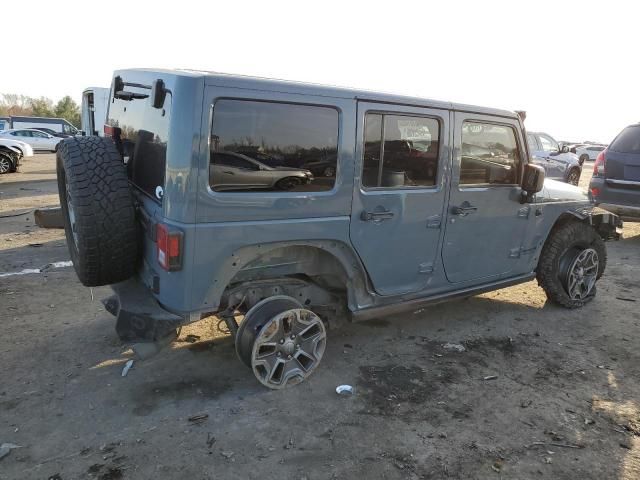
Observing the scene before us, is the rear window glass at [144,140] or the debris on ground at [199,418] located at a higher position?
the rear window glass at [144,140]

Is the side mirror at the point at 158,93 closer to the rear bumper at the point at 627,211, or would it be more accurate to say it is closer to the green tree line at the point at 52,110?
the rear bumper at the point at 627,211

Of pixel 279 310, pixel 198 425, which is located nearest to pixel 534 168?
pixel 279 310

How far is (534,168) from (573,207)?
109 centimetres

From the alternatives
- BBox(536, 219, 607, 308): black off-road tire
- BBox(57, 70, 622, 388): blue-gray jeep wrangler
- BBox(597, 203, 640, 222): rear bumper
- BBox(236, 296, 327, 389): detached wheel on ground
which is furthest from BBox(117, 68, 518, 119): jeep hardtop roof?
BBox(597, 203, 640, 222): rear bumper

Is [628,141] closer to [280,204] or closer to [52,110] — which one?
[280,204]

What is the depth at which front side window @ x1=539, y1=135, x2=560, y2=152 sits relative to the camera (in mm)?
13395

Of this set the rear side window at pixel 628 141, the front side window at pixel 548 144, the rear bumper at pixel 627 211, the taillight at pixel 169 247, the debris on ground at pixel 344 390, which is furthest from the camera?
the front side window at pixel 548 144

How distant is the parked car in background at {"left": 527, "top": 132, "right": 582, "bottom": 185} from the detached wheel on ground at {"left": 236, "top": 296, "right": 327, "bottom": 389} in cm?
1125

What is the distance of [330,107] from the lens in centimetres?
Answer: 314

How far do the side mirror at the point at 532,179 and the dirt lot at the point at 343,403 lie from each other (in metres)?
1.32

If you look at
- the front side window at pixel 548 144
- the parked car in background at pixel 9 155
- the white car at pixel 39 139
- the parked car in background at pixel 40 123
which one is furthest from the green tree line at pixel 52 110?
the front side window at pixel 548 144

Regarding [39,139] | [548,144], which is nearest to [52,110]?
[39,139]

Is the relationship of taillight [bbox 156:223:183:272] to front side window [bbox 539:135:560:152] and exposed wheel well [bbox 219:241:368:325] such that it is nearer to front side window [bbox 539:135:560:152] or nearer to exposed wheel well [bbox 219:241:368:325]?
exposed wheel well [bbox 219:241:368:325]

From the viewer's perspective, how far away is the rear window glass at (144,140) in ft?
9.30
